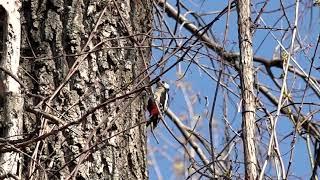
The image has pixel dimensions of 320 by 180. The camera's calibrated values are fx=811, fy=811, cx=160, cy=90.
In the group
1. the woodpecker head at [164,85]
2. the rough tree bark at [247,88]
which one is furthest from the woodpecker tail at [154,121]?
the rough tree bark at [247,88]

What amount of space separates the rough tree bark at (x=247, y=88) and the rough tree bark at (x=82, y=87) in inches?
18.1

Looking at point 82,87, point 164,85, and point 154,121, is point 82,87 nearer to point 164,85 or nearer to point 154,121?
point 154,121

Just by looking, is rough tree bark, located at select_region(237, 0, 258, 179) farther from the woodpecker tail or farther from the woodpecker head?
the woodpecker head

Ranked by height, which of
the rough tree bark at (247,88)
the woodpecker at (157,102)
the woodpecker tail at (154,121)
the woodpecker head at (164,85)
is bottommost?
the rough tree bark at (247,88)

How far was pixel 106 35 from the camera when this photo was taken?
3.08m

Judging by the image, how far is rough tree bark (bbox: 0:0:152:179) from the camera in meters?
2.83

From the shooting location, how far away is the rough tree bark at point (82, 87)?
283 centimetres

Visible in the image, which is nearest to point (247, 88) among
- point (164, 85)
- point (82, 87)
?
point (82, 87)

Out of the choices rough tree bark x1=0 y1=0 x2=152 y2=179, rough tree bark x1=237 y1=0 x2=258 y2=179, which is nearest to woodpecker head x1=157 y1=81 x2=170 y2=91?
rough tree bark x1=0 y1=0 x2=152 y2=179

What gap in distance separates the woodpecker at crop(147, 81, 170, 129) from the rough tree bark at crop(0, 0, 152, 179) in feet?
0.18

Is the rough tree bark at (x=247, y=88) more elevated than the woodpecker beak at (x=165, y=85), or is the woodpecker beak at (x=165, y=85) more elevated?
the woodpecker beak at (x=165, y=85)

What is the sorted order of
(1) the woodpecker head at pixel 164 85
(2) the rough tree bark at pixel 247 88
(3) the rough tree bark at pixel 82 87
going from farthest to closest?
1. (1) the woodpecker head at pixel 164 85
2. (3) the rough tree bark at pixel 82 87
3. (2) the rough tree bark at pixel 247 88

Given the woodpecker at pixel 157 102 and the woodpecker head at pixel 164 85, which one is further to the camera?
the woodpecker head at pixel 164 85

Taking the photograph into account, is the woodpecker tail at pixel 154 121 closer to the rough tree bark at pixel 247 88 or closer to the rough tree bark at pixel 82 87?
the rough tree bark at pixel 82 87
